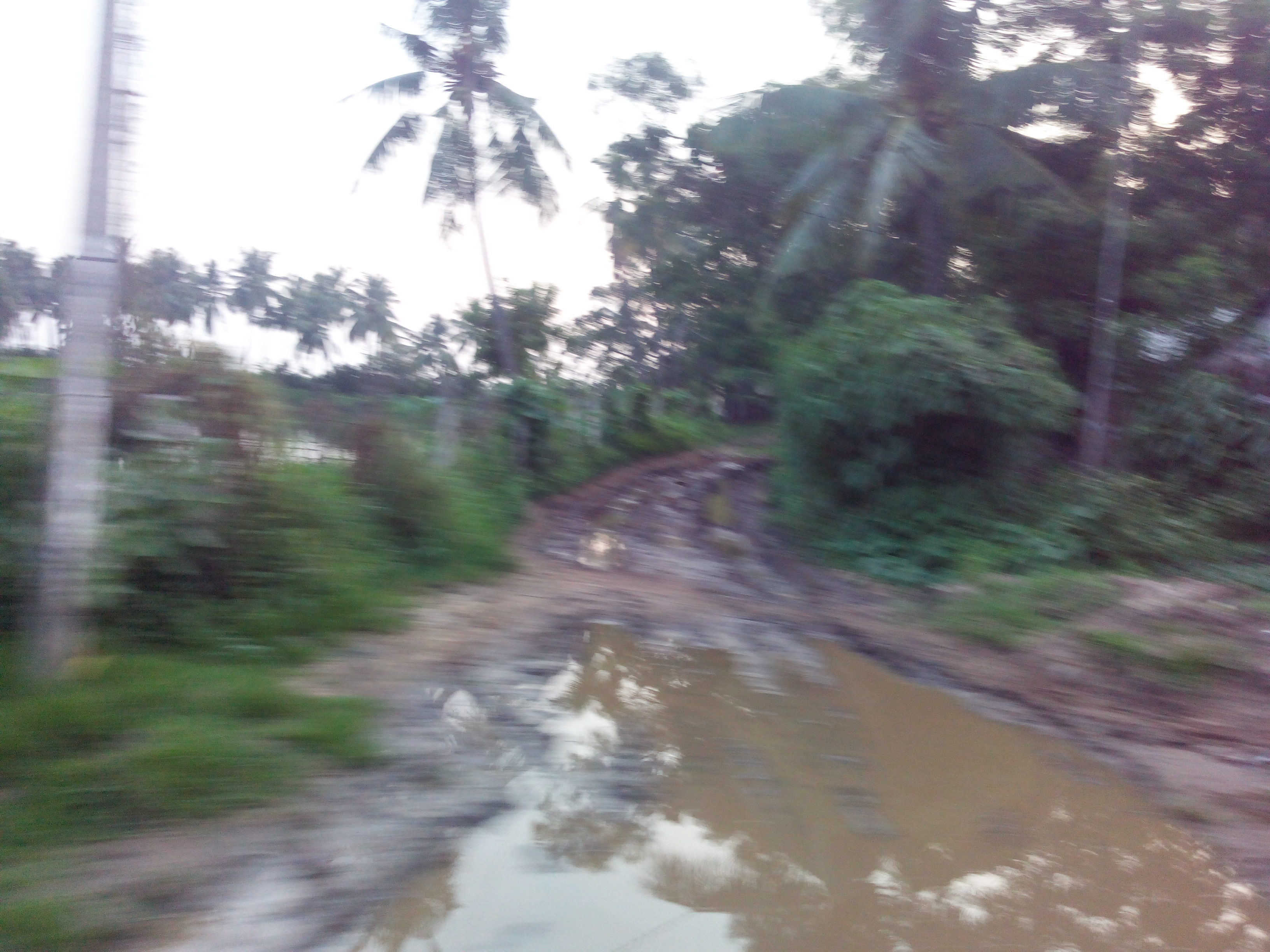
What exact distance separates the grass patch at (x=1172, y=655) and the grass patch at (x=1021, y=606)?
0.74m

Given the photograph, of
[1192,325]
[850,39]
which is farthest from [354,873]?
[850,39]

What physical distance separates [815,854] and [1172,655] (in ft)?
12.3

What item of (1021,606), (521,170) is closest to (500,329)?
(521,170)

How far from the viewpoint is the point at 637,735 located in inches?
218

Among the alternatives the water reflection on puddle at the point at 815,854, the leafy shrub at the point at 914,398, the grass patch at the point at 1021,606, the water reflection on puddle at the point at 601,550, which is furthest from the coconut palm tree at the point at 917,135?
the water reflection on puddle at the point at 815,854

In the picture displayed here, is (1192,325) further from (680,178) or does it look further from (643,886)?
(643,886)

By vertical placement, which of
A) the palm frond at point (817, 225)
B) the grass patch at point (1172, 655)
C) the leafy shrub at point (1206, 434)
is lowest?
the grass patch at point (1172, 655)

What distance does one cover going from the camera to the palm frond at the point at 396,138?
18938 mm

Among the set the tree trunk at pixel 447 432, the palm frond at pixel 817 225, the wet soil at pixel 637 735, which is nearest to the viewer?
the wet soil at pixel 637 735

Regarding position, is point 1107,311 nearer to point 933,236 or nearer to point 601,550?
point 933,236

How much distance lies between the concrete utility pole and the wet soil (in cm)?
147

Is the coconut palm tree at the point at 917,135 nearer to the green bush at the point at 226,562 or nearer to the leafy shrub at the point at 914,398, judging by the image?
the leafy shrub at the point at 914,398

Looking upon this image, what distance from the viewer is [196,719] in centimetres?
437

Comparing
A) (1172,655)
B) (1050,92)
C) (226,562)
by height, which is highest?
(1050,92)
